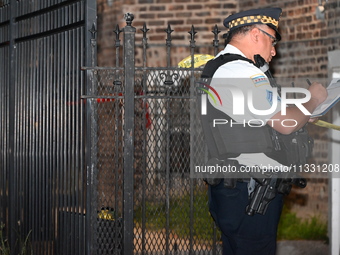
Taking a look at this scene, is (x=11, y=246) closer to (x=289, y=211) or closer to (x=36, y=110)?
(x=36, y=110)

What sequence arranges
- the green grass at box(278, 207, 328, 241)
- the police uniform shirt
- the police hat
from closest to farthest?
the police uniform shirt
the police hat
the green grass at box(278, 207, 328, 241)

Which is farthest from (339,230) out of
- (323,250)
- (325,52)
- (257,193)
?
(257,193)

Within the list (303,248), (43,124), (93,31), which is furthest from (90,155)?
(303,248)

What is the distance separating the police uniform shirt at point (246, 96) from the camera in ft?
14.5

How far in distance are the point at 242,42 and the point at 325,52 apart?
15.2ft

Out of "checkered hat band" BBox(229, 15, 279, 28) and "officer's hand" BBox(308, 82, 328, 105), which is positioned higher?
"checkered hat band" BBox(229, 15, 279, 28)

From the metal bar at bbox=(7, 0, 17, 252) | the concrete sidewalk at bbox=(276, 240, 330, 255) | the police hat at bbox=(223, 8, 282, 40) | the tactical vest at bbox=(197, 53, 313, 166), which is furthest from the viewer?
the concrete sidewalk at bbox=(276, 240, 330, 255)

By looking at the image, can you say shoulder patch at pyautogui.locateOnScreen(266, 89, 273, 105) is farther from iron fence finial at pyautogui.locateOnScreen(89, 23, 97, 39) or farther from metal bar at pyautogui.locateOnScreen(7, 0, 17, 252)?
metal bar at pyautogui.locateOnScreen(7, 0, 17, 252)

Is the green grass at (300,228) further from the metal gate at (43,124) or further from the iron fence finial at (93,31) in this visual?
the iron fence finial at (93,31)

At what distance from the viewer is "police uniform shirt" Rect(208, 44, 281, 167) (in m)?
4.43

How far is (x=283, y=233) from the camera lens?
9.22 metres

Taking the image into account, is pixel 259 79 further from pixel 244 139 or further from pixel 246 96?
pixel 244 139

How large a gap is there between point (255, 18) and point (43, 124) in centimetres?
270

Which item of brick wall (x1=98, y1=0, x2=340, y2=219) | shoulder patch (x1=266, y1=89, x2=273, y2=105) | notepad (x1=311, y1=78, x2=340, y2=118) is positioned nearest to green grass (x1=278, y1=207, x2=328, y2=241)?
brick wall (x1=98, y1=0, x2=340, y2=219)
